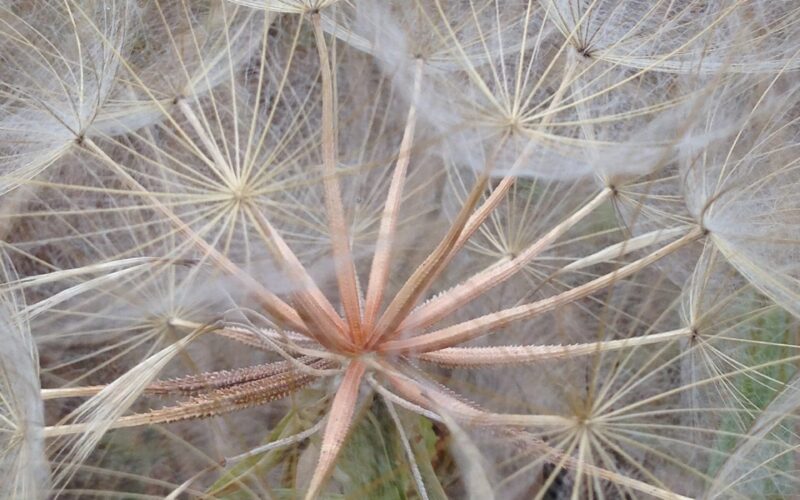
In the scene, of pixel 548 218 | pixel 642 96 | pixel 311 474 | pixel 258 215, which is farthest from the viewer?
pixel 548 218

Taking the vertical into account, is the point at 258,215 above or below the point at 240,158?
below

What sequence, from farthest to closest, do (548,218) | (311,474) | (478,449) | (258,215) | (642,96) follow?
(548,218) → (642,96) → (258,215) → (311,474) → (478,449)

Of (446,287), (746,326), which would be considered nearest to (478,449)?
(446,287)

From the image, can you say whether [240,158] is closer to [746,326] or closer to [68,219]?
[68,219]

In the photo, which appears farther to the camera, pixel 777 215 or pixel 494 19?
pixel 494 19

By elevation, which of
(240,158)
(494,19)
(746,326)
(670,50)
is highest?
(494,19)

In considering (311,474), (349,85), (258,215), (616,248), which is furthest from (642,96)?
(311,474)
